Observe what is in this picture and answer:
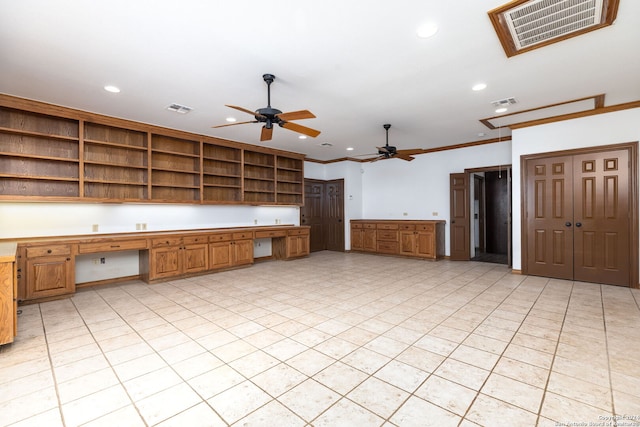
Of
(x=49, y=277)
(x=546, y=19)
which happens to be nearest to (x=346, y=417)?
(x=546, y=19)

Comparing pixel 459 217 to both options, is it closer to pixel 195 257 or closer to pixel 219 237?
pixel 219 237

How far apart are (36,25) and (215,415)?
3.31 metres

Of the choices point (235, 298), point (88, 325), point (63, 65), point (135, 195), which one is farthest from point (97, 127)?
point (235, 298)

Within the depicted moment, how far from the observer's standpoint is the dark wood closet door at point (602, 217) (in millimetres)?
4520

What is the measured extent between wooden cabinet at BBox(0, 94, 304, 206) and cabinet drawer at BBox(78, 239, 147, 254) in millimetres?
741

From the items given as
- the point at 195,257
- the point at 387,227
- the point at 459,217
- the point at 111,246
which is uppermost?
the point at 459,217

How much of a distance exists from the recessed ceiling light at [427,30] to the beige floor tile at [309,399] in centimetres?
291

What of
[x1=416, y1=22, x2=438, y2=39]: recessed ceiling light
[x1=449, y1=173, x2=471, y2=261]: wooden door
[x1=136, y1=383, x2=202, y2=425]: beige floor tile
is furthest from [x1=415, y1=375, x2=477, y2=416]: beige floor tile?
[x1=449, y1=173, x2=471, y2=261]: wooden door

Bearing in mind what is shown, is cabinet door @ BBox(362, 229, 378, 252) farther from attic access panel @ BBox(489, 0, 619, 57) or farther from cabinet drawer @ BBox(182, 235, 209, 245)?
attic access panel @ BBox(489, 0, 619, 57)

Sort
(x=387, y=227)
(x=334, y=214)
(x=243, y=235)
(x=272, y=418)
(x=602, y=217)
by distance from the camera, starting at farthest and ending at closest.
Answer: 1. (x=334, y=214)
2. (x=387, y=227)
3. (x=243, y=235)
4. (x=602, y=217)
5. (x=272, y=418)

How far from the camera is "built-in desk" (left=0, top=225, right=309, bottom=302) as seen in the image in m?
3.95

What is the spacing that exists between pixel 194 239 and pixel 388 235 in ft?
15.2

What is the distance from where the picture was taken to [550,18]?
242 cm

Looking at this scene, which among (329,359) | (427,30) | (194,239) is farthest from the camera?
(194,239)
